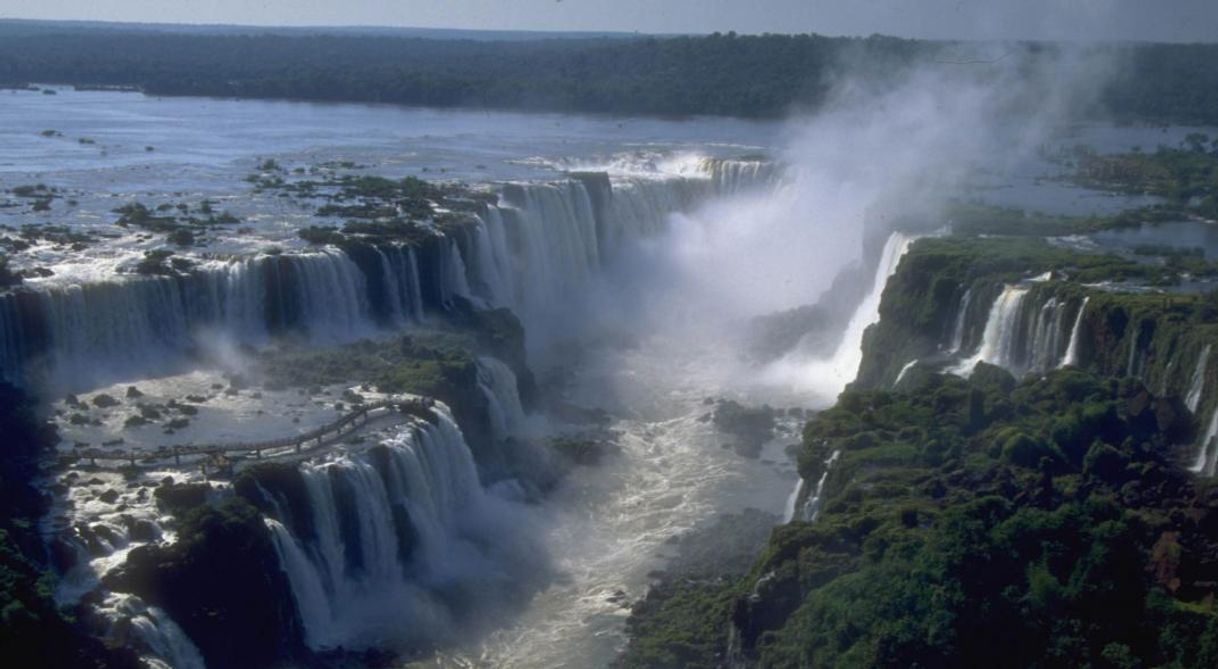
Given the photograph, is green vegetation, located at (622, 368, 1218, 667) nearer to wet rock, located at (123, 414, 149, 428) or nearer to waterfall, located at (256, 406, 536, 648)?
waterfall, located at (256, 406, 536, 648)

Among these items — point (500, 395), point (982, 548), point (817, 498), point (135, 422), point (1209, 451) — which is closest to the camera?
point (982, 548)

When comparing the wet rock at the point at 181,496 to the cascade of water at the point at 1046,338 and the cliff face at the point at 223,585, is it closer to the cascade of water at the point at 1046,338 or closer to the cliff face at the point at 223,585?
the cliff face at the point at 223,585

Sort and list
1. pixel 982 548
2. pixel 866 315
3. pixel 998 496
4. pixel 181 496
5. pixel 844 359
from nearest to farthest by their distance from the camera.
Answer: pixel 982 548, pixel 998 496, pixel 181 496, pixel 844 359, pixel 866 315

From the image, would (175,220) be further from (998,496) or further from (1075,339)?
(998,496)

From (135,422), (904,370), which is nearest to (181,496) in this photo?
(135,422)

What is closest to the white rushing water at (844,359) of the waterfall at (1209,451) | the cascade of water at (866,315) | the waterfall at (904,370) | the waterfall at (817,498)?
the cascade of water at (866,315)

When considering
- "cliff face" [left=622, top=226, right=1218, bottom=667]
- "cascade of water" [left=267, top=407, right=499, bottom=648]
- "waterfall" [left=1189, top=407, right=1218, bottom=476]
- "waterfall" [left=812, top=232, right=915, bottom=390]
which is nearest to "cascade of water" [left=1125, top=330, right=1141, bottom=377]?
"cliff face" [left=622, top=226, right=1218, bottom=667]
